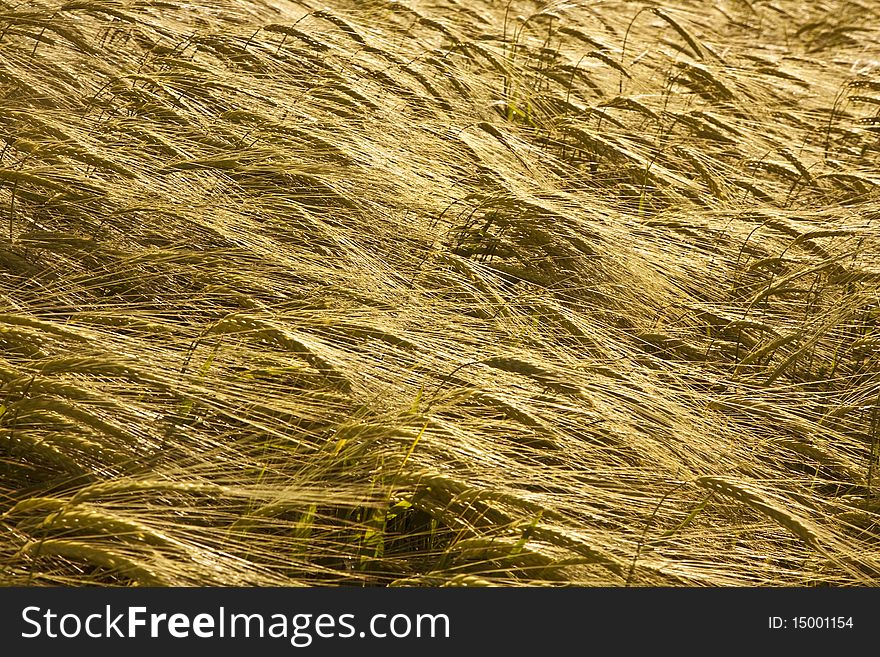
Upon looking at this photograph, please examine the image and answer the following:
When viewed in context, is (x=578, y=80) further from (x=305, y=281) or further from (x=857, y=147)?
(x=305, y=281)

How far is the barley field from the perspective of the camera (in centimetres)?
141

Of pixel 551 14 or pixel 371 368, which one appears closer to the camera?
pixel 371 368

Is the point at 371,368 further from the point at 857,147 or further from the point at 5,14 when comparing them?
the point at 857,147

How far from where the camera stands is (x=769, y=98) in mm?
2900

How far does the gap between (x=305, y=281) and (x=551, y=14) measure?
1.72 meters

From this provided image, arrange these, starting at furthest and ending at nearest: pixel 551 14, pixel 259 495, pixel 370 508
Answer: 1. pixel 551 14
2. pixel 370 508
3. pixel 259 495

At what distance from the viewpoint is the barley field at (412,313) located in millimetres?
1410

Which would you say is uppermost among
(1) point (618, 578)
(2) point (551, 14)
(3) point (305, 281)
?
(2) point (551, 14)

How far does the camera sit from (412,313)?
1.71 meters

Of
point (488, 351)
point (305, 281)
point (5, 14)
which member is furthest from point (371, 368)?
point (5, 14)

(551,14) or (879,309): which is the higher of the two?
(551,14)

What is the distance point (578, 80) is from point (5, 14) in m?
1.61

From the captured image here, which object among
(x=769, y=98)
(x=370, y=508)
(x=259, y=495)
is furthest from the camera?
(x=769, y=98)

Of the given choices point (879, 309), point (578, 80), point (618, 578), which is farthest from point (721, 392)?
point (578, 80)
